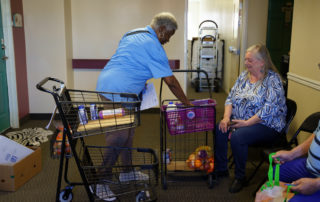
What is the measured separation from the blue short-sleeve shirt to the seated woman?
2.74ft

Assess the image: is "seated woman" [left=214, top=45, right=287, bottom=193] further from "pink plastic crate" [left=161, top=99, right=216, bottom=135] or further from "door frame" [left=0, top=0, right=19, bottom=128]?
"door frame" [left=0, top=0, right=19, bottom=128]

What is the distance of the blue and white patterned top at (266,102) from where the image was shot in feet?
9.72

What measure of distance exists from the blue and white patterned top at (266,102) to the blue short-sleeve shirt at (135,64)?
2.78ft

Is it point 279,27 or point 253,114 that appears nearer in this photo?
point 253,114

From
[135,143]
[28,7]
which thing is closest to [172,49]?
[135,143]

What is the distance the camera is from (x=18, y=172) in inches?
119

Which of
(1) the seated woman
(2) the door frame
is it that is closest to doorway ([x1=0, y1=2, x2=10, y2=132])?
(2) the door frame

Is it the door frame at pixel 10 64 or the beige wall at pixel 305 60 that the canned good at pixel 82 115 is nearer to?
the beige wall at pixel 305 60

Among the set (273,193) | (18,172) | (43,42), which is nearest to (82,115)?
(18,172)

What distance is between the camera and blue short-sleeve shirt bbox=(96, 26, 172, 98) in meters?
2.69

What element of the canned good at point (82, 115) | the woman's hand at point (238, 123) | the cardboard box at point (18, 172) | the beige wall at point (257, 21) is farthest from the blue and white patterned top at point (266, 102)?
the beige wall at point (257, 21)

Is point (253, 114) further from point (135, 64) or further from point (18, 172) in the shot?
point (18, 172)

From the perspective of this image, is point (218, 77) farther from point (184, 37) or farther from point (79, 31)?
point (79, 31)

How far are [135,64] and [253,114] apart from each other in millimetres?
1187
